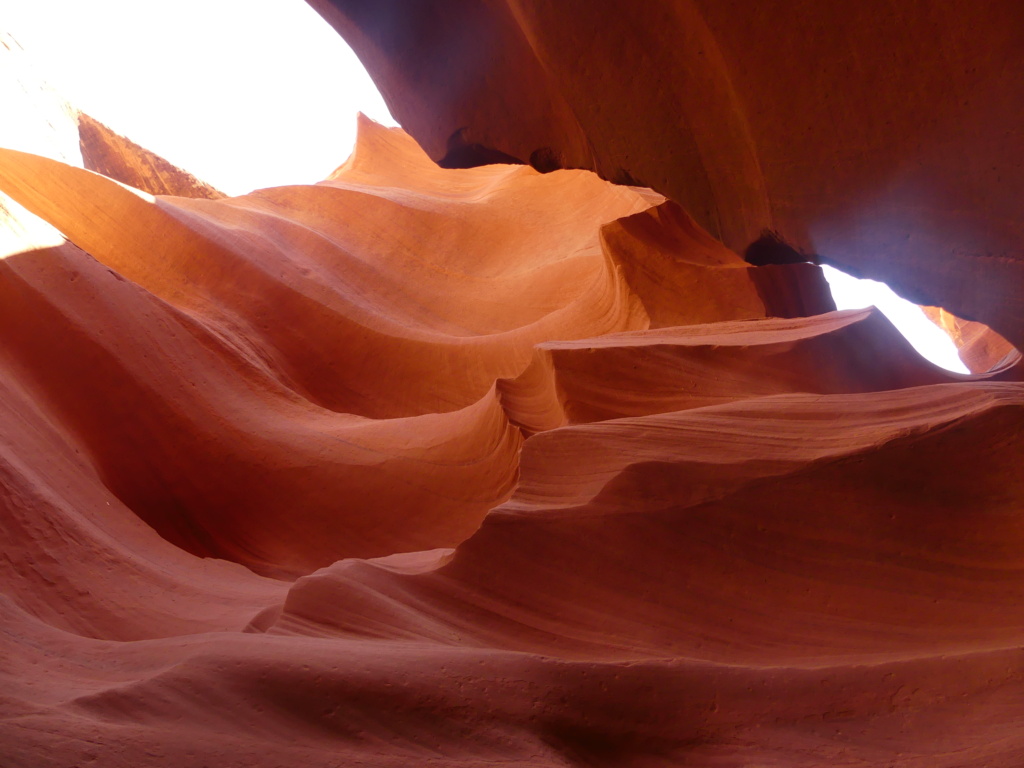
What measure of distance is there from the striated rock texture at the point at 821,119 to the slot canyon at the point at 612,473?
0.01 metres

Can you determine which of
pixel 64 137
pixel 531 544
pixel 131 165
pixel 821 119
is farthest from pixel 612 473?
pixel 131 165

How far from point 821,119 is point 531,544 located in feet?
5.55

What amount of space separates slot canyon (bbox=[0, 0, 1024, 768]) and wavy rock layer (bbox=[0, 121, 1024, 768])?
0.01 meters

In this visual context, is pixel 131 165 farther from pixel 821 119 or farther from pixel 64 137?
pixel 821 119

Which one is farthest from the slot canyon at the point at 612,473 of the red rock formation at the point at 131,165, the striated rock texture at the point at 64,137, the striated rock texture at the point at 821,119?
the red rock formation at the point at 131,165

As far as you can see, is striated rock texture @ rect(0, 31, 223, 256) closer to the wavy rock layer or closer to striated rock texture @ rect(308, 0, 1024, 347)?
the wavy rock layer

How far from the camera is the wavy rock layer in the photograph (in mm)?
1936

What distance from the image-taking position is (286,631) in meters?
2.35

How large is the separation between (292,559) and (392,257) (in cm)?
386

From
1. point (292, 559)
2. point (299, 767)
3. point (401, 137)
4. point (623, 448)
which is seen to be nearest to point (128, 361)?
point (292, 559)

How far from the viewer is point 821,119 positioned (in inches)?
106

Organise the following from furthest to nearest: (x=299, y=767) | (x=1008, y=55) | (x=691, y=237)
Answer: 1. (x=691, y=237)
2. (x=1008, y=55)
3. (x=299, y=767)

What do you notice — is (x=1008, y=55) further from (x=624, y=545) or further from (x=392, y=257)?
(x=392, y=257)

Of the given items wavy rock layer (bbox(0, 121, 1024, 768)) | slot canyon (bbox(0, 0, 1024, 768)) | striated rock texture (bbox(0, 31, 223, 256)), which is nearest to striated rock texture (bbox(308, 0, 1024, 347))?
slot canyon (bbox(0, 0, 1024, 768))
